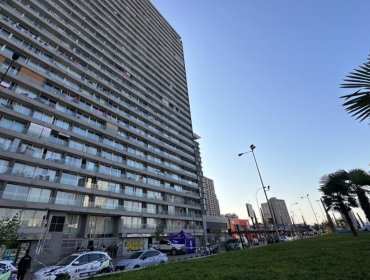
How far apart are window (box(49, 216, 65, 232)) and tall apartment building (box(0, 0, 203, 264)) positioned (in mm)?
123

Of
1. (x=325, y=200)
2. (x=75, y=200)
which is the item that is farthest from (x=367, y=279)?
(x=75, y=200)

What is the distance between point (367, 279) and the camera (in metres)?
5.25

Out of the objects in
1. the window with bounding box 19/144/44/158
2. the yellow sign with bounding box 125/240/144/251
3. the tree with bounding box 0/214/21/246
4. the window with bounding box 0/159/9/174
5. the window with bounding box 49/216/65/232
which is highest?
the window with bounding box 19/144/44/158

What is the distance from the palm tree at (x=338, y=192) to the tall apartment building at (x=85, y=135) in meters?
28.4

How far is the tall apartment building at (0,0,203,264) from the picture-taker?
87.8 ft

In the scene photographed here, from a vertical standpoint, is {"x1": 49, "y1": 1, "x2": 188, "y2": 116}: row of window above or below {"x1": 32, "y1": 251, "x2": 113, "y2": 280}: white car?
above

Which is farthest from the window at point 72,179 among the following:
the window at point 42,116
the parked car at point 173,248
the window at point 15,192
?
the parked car at point 173,248

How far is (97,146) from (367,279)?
120 ft

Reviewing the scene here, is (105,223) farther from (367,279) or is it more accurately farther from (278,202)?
(278,202)

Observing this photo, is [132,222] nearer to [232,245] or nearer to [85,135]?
[85,135]

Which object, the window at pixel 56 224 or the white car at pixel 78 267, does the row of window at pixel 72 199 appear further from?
the white car at pixel 78 267

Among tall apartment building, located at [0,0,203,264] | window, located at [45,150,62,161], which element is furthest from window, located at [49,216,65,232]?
window, located at [45,150,62,161]

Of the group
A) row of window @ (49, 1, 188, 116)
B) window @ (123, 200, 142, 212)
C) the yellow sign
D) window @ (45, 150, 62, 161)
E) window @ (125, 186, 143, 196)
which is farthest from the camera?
row of window @ (49, 1, 188, 116)

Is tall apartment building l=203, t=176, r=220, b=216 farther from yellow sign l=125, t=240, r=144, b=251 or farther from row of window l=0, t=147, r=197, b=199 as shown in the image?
row of window l=0, t=147, r=197, b=199
